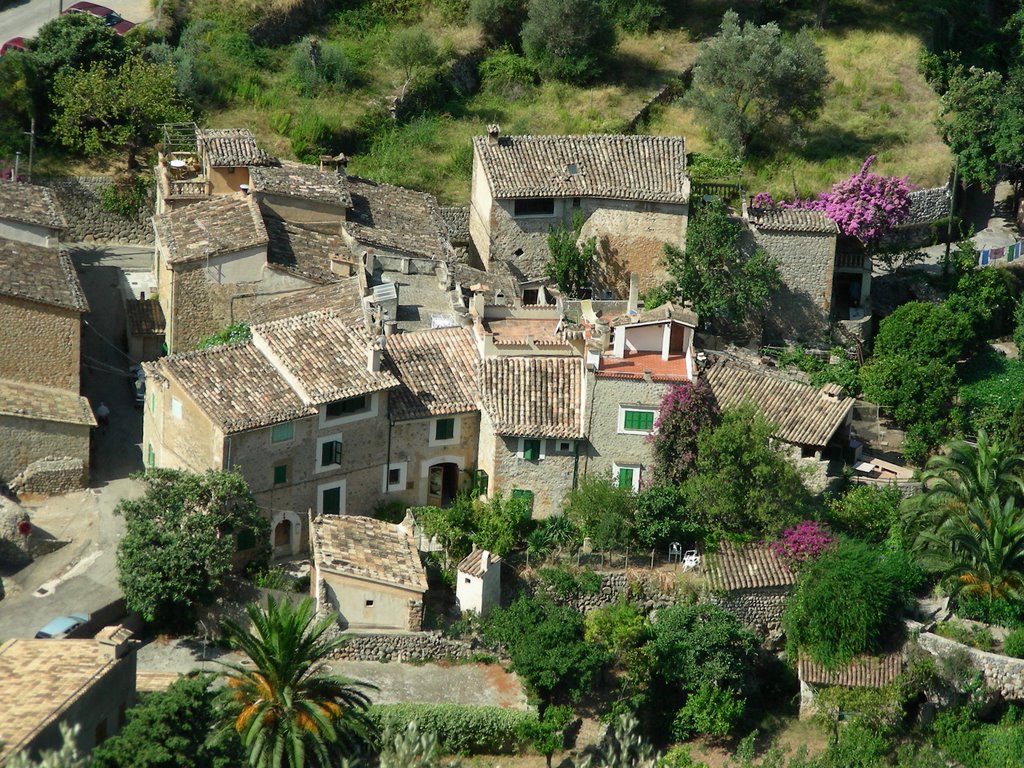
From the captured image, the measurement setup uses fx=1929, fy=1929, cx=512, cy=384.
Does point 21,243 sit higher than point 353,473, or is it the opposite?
point 21,243

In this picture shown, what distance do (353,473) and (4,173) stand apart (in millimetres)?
22035

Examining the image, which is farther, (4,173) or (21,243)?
(4,173)

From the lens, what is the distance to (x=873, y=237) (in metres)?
70.2

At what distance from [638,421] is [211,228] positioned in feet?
53.5

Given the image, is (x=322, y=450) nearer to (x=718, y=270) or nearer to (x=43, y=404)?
(x=43, y=404)

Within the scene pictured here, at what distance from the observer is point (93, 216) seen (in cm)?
7275

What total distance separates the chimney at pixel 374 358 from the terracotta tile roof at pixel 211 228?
26.4ft

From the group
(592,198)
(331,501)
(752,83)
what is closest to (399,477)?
(331,501)

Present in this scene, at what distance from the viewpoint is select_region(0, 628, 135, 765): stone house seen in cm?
4519

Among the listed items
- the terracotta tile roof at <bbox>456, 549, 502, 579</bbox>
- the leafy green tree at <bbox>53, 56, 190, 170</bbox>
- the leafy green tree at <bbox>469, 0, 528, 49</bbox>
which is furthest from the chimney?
the leafy green tree at <bbox>469, 0, 528, 49</bbox>

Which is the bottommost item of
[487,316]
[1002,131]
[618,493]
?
[618,493]

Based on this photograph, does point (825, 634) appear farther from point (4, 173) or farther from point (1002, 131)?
point (4, 173)

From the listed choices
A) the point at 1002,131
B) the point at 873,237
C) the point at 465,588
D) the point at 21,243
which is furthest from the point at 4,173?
the point at 1002,131

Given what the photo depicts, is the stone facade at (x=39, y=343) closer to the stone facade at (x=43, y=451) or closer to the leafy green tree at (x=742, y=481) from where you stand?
the stone facade at (x=43, y=451)
